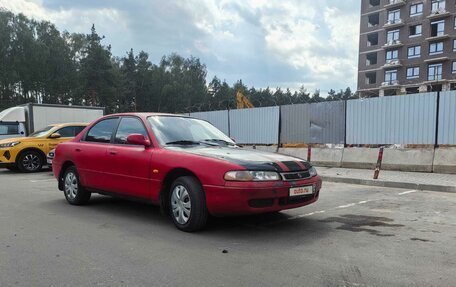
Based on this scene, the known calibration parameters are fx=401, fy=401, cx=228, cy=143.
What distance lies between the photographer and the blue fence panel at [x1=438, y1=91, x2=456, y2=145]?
12195 millimetres

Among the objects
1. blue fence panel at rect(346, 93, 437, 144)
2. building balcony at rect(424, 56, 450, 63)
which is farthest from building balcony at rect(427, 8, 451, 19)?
blue fence panel at rect(346, 93, 437, 144)

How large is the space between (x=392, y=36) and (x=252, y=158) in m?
66.1

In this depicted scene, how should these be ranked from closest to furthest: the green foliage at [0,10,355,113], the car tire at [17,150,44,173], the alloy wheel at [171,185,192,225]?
the alloy wheel at [171,185,192,225], the car tire at [17,150,44,173], the green foliage at [0,10,355,113]

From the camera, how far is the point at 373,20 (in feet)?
219

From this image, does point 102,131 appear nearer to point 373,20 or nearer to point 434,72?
point 434,72

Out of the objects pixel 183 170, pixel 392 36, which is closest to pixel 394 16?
pixel 392 36

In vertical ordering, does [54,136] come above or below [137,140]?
below

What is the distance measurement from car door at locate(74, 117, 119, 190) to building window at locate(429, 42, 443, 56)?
6221 centimetres

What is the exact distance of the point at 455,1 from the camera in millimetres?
56062

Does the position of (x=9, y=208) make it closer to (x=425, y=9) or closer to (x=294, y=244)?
(x=294, y=244)

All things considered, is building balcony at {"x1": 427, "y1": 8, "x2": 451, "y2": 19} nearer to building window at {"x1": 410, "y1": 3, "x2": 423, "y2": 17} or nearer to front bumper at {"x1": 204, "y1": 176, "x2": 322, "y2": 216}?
building window at {"x1": 410, "y1": 3, "x2": 423, "y2": 17}

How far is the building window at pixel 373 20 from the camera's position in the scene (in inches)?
2589

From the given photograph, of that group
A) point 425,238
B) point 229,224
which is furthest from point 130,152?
point 425,238

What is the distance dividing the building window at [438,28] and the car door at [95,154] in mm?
62812
